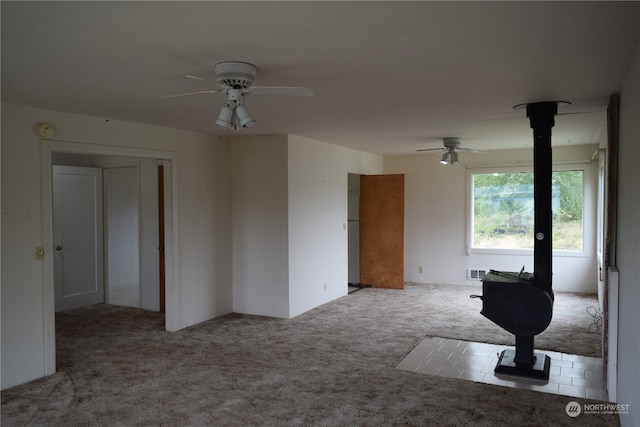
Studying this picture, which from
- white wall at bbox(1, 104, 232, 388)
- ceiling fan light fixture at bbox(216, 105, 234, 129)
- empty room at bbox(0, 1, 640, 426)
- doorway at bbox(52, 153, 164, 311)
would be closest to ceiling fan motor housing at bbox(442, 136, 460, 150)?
empty room at bbox(0, 1, 640, 426)

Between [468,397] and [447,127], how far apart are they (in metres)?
2.87

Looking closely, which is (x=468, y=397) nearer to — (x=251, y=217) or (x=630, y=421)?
(x=630, y=421)

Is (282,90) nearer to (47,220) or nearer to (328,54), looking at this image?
(328,54)

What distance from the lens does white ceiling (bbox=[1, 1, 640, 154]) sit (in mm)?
2053

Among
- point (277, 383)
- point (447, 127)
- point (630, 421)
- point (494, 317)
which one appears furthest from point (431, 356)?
point (447, 127)

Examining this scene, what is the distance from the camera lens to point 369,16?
2.09 meters

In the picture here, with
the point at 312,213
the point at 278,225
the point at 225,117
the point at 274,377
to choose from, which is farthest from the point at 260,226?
the point at 225,117

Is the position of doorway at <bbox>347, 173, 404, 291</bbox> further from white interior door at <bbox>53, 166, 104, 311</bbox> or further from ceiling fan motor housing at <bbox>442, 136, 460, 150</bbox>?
white interior door at <bbox>53, 166, 104, 311</bbox>

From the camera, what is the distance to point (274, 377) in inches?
156

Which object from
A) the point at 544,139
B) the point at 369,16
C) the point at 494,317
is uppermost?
the point at 369,16

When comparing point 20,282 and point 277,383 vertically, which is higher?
point 20,282

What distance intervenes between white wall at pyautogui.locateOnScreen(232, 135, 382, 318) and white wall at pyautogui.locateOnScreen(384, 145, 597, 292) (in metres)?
2.40
